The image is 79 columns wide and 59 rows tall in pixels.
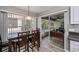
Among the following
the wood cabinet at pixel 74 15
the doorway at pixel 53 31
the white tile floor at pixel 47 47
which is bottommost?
the white tile floor at pixel 47 47

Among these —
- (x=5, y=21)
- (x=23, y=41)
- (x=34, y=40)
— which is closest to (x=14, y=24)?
(x=5, y=21)

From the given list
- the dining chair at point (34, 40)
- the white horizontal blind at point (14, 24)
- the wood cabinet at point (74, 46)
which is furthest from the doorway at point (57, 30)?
the white horizontal blind at point (14, 24)

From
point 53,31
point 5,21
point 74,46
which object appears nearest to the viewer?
point 5,21

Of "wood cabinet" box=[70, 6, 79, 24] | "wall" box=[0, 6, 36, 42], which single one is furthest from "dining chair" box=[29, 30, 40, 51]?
"wood cabinet" box=[70, 6, 79, 24]

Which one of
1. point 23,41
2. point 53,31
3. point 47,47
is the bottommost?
point 47,47

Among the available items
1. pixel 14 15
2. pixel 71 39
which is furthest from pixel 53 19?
pixel 14 15

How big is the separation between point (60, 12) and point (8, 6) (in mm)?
1091

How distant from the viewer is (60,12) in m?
1.59

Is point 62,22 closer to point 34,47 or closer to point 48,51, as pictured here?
point 48,51

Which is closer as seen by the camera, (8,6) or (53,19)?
(8,6)

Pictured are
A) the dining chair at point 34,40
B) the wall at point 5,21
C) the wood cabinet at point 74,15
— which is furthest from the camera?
→ the dining chair at point 34,40

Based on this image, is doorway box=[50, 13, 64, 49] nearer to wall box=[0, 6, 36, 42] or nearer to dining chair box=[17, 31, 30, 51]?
dining chair box=[17, 31, 30, 51]

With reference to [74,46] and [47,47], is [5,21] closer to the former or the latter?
[47,47]

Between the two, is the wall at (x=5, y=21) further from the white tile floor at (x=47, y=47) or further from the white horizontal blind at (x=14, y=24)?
the white tile floor at (x=47, y=47)
